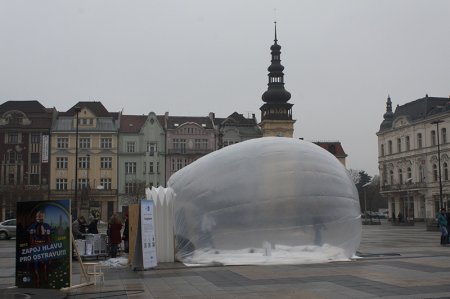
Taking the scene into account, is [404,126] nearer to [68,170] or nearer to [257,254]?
[68,170]

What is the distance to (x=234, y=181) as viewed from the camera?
60.7 ft

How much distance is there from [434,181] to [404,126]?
421 inches

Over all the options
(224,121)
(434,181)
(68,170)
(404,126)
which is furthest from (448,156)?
(68,170)

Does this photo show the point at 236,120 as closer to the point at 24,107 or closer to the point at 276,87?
the point at 276,87

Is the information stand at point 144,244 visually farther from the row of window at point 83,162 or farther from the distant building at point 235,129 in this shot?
the distant building at point 235,129

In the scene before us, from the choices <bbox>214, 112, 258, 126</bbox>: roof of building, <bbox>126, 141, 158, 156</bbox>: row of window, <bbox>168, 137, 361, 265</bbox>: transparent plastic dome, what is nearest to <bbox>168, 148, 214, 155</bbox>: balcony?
<bbox>126, 141, 158, 156</bbox>: row of window

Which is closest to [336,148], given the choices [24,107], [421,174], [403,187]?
[403,187]

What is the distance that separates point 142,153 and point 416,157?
128 feet

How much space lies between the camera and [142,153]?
76500 millimetres

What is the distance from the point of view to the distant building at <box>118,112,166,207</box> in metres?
76.1

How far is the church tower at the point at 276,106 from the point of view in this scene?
8406cm

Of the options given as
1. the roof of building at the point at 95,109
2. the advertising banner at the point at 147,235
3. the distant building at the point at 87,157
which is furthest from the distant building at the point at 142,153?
the advertising banner at the point at 147,235

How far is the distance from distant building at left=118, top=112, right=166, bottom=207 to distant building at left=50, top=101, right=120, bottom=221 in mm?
1171

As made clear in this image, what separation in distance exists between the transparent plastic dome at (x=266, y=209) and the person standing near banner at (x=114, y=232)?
2.34 meters
